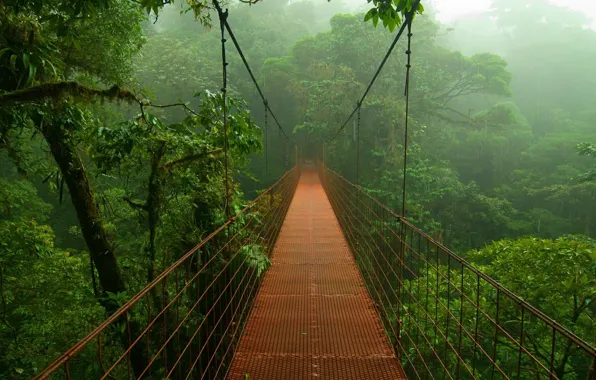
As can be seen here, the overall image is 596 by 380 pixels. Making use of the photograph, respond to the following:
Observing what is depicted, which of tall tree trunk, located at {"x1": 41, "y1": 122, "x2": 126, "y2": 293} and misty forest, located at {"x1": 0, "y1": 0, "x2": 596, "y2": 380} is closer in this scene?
misty forest, located at {"x1": 0, "y1": 0, "x2": 596, "y2": 380}

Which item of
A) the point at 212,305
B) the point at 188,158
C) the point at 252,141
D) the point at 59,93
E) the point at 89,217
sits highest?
the point at 59,93

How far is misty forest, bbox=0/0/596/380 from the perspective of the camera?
2.44 metres

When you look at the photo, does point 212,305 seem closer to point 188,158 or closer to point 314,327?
point 314,327

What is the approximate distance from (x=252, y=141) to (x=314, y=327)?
4.72 feet

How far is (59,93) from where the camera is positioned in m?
1.93

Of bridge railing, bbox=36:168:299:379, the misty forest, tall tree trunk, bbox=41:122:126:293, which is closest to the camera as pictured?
bridge railing, bbox=36:168:299:379

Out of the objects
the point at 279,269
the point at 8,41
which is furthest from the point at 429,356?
the point at 8,41

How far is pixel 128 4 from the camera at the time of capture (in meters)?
3.92

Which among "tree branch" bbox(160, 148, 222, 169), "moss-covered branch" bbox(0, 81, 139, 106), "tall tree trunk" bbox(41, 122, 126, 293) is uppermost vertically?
"moss-covered branch" bbox(0, 81, 139, 106)

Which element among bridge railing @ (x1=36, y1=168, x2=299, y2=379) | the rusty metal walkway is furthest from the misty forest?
the rusty metal walkway

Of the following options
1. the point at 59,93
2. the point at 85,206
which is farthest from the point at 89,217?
the point at 59,93

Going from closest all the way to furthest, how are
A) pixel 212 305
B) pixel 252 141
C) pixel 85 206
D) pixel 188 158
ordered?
pixel 212 305 < pixel 188 158 < pixel 252 141 < pixel 85 206

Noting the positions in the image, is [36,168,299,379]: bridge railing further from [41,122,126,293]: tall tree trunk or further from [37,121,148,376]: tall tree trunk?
[41,122,126,293]: tall tree trunk

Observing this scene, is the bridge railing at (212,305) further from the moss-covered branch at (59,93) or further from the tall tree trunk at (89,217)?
the moss-covered branch at (59,93)
